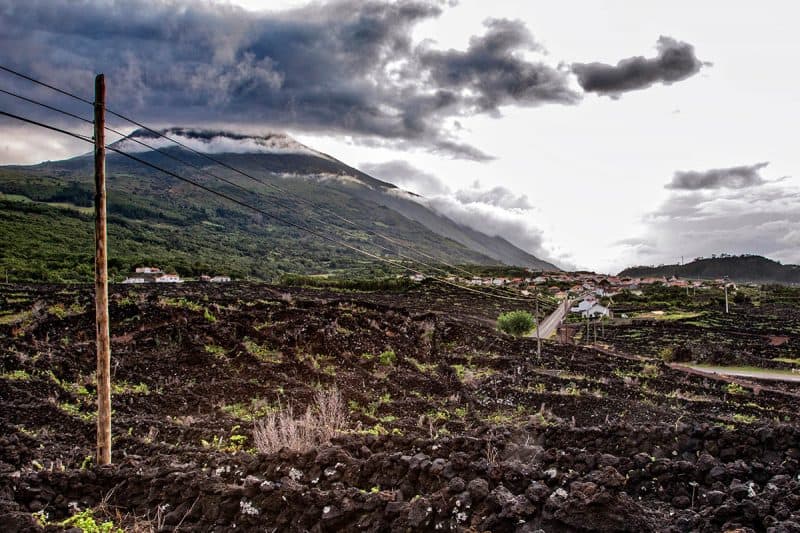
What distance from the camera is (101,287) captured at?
356 inches

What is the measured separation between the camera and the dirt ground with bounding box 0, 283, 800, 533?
245 inches

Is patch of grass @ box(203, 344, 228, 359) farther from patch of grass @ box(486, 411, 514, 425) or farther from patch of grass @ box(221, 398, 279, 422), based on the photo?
patch of grass @ box(486, 411, 514, 425)

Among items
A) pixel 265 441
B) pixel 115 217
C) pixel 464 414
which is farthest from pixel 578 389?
pixel 115 217

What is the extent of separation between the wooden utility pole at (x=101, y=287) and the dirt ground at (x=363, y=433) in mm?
717

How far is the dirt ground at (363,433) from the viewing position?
20.4 ft

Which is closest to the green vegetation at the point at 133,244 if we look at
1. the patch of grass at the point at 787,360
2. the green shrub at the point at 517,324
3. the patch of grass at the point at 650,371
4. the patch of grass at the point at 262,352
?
the green shrub at the point at 517,324

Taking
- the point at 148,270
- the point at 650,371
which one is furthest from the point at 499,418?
the point at 148,270

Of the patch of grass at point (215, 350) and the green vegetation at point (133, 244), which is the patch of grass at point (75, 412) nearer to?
the patch of grass at point (215, 350)

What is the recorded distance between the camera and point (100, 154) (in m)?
9.21

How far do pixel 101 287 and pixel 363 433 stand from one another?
6947 mm

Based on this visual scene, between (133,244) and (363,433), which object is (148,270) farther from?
(363,433)

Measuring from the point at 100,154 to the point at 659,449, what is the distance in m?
12.0

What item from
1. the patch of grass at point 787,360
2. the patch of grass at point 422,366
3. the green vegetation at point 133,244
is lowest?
the patch of grass at point 787,360

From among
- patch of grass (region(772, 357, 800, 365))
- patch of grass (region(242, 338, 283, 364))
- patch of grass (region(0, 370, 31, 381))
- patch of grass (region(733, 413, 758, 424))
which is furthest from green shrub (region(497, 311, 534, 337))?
patch of grass (region(0, 370, 31, 381))
